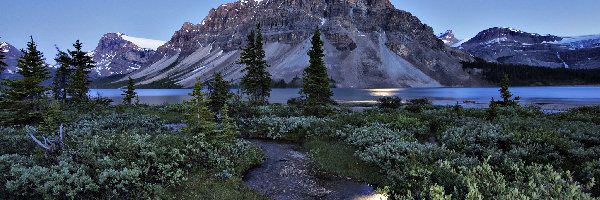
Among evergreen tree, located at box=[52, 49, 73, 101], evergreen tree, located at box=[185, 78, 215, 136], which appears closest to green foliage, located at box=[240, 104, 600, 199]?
evergreen tree, located at box=[185, 78, 215, 136]

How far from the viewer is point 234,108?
3609cm

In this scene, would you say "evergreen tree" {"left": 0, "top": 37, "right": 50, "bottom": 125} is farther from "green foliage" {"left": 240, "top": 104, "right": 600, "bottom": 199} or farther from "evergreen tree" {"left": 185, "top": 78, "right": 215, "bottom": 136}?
"green foliage" {"left": 240, "top": 104, "right": 600, "bottom": 199}

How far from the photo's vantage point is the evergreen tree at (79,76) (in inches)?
1764

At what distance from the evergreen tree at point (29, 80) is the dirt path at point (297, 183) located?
71.1 feet

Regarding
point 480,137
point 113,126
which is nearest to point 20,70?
point 113,126

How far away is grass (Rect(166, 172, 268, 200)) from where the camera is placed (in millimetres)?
12312

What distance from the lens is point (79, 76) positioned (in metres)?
44.7

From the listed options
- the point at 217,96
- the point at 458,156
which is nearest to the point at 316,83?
the point at 217,96

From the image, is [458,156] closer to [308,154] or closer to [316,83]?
[308,154]

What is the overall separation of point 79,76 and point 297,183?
41375 millimetres

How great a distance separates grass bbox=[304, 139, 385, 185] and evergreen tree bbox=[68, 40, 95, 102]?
36.7 m

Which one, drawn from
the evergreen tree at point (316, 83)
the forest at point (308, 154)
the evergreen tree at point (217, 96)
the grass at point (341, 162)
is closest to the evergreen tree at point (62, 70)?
the forest at point (308, 154)

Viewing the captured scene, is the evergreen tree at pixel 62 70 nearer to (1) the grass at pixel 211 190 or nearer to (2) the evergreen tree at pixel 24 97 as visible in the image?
(2) the evergreen tree at pixel 24 97

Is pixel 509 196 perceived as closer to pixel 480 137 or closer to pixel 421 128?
pixel 480 137
